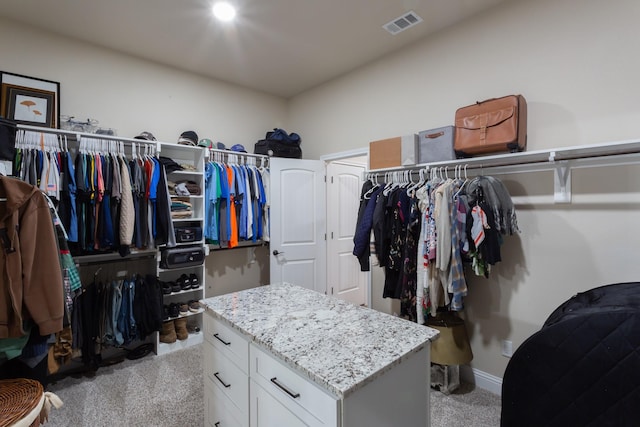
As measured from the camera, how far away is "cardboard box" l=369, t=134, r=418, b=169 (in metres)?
2.51

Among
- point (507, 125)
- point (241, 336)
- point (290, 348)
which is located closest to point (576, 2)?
point (507, 125)

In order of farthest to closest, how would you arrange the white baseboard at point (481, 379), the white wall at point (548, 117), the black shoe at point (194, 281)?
the black shoe at point (194, 281), the white baseboard at point (481, 379), the white wall at point (548, 117)

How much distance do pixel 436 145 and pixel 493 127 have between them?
42cm

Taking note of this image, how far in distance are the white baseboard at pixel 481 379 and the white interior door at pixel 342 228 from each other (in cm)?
185

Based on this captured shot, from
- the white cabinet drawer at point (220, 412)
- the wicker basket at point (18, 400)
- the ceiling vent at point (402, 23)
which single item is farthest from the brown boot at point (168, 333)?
the ceiling vent at point (402, 23)

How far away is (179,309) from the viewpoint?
3072mm

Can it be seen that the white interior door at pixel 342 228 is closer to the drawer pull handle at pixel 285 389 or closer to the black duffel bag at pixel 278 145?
the black duffel bag at pixel 278 145

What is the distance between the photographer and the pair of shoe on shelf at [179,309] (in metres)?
2.99

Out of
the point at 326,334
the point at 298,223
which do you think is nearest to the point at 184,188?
the point at 298,223

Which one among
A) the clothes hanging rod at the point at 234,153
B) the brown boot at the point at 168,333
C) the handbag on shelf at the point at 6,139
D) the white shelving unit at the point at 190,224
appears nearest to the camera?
the handbag on shelf at the point at 6,139

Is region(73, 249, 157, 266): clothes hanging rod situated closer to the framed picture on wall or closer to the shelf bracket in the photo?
the framed picture on wall

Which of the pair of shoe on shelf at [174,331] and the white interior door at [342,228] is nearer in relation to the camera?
the pair of shoe on shelf at [174,331]

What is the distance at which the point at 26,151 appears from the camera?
2.26m

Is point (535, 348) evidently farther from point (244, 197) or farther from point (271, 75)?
point (271, 75)
